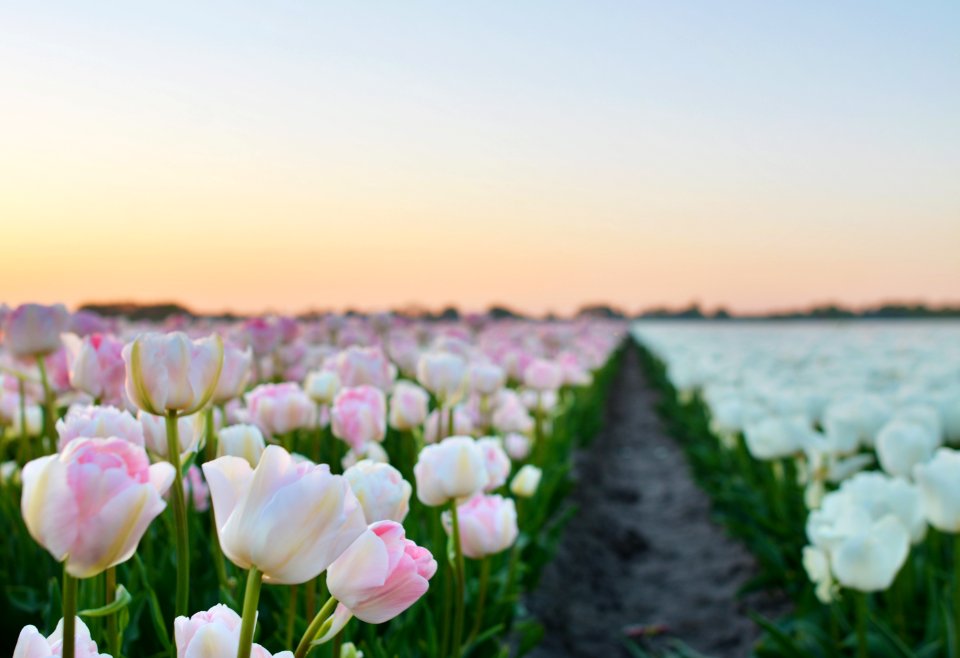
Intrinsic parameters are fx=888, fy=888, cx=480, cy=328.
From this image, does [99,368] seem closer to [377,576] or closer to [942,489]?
[377,576]

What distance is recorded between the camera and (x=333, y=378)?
196cm

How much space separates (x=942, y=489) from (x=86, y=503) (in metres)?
Answer: 1.95

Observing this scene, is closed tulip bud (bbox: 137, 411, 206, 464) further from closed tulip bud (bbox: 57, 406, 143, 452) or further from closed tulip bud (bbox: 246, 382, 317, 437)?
closed tulip bud (bbox: 246, 382, 317, 437)

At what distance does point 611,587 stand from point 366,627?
2.74 meters

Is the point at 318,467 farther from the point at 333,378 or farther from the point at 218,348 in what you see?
the point at 333,378

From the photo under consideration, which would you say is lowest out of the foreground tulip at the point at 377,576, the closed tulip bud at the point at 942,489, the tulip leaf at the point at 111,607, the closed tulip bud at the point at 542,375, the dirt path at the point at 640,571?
the dirt path at the point at 640,571

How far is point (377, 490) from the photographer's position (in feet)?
3.18

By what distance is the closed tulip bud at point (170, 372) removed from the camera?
0.92m

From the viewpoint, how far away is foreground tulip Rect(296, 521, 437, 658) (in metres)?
0.69

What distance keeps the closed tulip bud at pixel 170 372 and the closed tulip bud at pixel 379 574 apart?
323 millimetres

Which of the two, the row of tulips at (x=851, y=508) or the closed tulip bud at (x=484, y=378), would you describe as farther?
the closed tulip bud at (x=484, y=378)

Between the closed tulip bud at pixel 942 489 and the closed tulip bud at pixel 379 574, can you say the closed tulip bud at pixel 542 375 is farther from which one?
the closed tulip bud at pixel 379 574

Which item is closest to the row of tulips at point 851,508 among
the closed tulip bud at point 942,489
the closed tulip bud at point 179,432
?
the closed tulip bud at point 942,489

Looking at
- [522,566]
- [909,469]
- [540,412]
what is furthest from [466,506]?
[540,412]
